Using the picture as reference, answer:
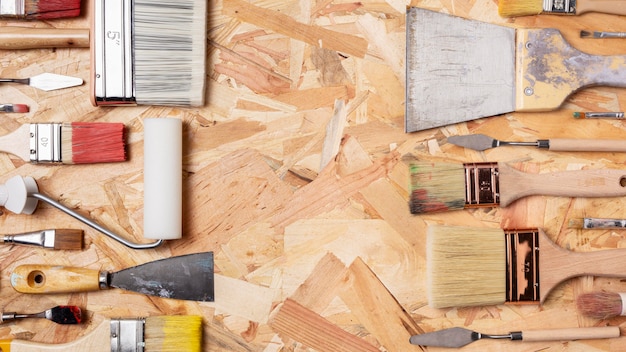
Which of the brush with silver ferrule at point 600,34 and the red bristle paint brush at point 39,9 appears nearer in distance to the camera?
the red bristle paint brush at point 39,9

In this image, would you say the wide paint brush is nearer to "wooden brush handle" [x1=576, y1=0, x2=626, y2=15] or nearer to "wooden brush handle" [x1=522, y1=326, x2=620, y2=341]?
"wooden brush handle" [x1=576, y1=0, x2=626, y2=15]

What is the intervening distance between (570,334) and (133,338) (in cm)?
113

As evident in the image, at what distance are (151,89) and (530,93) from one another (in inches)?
38.5

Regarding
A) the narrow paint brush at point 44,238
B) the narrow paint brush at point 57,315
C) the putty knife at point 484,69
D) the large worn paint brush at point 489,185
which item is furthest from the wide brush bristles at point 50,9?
the large worn paint brush at point 489,185

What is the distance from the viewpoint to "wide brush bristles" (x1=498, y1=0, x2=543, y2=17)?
1929 mm

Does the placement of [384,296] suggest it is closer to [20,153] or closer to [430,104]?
[430,104]

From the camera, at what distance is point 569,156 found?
1.98 meters

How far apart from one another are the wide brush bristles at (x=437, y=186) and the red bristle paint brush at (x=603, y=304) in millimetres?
424

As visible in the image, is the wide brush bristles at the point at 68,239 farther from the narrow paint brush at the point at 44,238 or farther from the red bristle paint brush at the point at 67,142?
the red bristle paint brush at the point at 67,142

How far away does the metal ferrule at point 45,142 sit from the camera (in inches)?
73.4

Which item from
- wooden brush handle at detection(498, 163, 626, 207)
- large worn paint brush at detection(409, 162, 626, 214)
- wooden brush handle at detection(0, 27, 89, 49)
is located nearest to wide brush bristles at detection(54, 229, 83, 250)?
wooden brush handle at detection(0, 27, 89, 49)

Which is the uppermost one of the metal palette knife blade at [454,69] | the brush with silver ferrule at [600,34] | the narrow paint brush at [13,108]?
the brush with silver ferrule at [600,34]

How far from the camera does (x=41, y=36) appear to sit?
1.86 m

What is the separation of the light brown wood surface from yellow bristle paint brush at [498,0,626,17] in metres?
0.05
